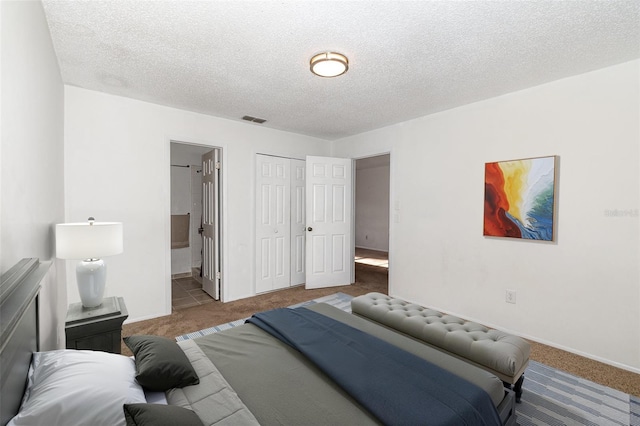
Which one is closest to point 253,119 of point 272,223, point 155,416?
point 272,223

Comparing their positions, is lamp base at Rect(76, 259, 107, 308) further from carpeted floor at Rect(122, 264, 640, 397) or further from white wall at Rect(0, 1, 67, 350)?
carpeted floor at Rect(122, 264, 640, 397)

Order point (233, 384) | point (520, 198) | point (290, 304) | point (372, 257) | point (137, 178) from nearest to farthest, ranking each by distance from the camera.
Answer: point (233, 384) → point (520, 198) → point (137, 178) → point (290, 304) → point (372, 257)

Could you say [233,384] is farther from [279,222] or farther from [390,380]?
[279,222]

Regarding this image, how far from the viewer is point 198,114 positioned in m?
3.79

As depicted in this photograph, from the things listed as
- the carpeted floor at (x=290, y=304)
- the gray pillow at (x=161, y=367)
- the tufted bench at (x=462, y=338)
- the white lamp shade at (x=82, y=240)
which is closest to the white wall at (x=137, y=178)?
the carpeted floor at (x=290, y=304)

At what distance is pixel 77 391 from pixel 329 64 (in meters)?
2.43

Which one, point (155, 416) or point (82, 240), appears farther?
point (82, 240)

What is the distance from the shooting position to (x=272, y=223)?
4.57 m

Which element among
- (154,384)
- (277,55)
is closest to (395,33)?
(277,55)

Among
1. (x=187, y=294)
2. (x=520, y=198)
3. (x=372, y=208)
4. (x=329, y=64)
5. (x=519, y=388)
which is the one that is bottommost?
(x=187, y=294)

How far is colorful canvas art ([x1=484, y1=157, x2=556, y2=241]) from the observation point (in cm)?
283

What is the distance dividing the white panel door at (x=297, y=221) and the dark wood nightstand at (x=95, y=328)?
2.93 metres

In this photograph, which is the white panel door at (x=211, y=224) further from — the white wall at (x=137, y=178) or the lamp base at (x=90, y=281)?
the lamp base at (x=90, y=281)

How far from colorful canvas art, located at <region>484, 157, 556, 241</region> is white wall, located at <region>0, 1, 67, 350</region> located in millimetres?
3707
